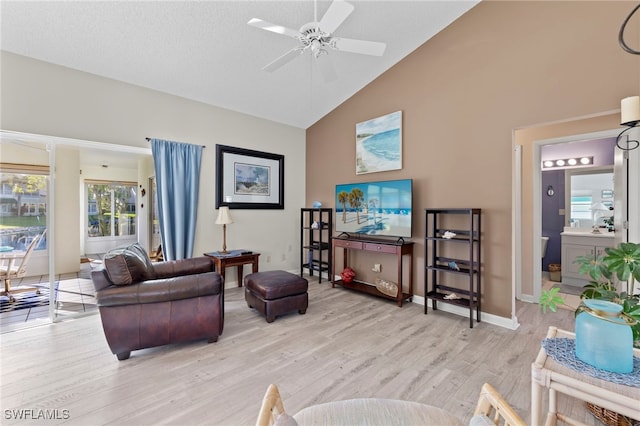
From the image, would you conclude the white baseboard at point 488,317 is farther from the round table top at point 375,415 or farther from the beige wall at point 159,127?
the beige wall at point 159,127

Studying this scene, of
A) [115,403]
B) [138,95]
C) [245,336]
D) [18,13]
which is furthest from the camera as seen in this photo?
[138,95]

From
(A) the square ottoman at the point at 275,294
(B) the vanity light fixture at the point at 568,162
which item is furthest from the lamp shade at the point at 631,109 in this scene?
(B) the vanity light fixture at the point at 568,162

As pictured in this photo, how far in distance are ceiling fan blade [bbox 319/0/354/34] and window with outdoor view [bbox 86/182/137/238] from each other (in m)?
6.78

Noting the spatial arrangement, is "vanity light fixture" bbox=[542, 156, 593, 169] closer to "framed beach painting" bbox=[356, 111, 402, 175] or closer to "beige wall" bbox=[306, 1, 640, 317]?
"beige wall" bbox=[306, 1, 640, 317]

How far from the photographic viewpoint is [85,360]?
2332 millimetres

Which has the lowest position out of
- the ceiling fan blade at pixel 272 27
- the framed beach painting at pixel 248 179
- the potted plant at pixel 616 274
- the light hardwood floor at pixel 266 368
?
the light hardwood floor at pixel 266 368

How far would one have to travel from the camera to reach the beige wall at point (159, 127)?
2930 mm

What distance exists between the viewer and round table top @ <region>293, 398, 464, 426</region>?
97cm

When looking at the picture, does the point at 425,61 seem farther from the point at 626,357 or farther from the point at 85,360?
the point at 85,360

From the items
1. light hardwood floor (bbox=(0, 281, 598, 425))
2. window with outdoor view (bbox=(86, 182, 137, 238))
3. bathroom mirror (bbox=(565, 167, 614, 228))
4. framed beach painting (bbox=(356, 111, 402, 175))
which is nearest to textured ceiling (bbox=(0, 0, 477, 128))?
framed beach painting (bbox=(356, 111, 402, 175))

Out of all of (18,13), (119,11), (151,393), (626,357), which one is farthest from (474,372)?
(18,13)

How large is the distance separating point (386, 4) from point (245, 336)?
383cm

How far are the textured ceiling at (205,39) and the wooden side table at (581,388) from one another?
3375 mm

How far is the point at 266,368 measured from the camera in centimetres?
221
